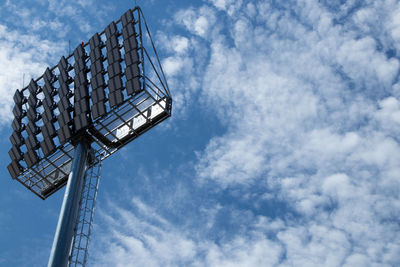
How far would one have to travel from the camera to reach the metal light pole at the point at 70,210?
25.8 meters

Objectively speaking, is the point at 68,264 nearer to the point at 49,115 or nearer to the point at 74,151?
the point at 74,151

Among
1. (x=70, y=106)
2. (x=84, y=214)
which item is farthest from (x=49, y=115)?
(x=84, y=214)

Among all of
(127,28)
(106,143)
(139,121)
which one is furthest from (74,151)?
(127,28)

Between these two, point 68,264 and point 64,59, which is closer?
point 68,264

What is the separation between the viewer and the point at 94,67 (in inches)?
1321

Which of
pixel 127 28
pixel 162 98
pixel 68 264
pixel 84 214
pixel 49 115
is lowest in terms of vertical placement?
pixel 68 264

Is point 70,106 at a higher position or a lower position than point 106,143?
higher

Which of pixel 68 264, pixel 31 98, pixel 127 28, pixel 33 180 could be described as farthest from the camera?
pixel 31 98

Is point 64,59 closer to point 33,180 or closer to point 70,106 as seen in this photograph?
point 70,106

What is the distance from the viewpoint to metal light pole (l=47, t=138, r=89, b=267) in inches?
1017

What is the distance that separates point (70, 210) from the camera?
27.7 metres

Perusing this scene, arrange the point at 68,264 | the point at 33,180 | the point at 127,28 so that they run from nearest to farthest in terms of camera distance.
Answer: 1. the point at 68,264
2. the point at 127,28
3. the point at 33,180

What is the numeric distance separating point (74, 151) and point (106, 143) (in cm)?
221

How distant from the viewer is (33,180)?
1400 inches
